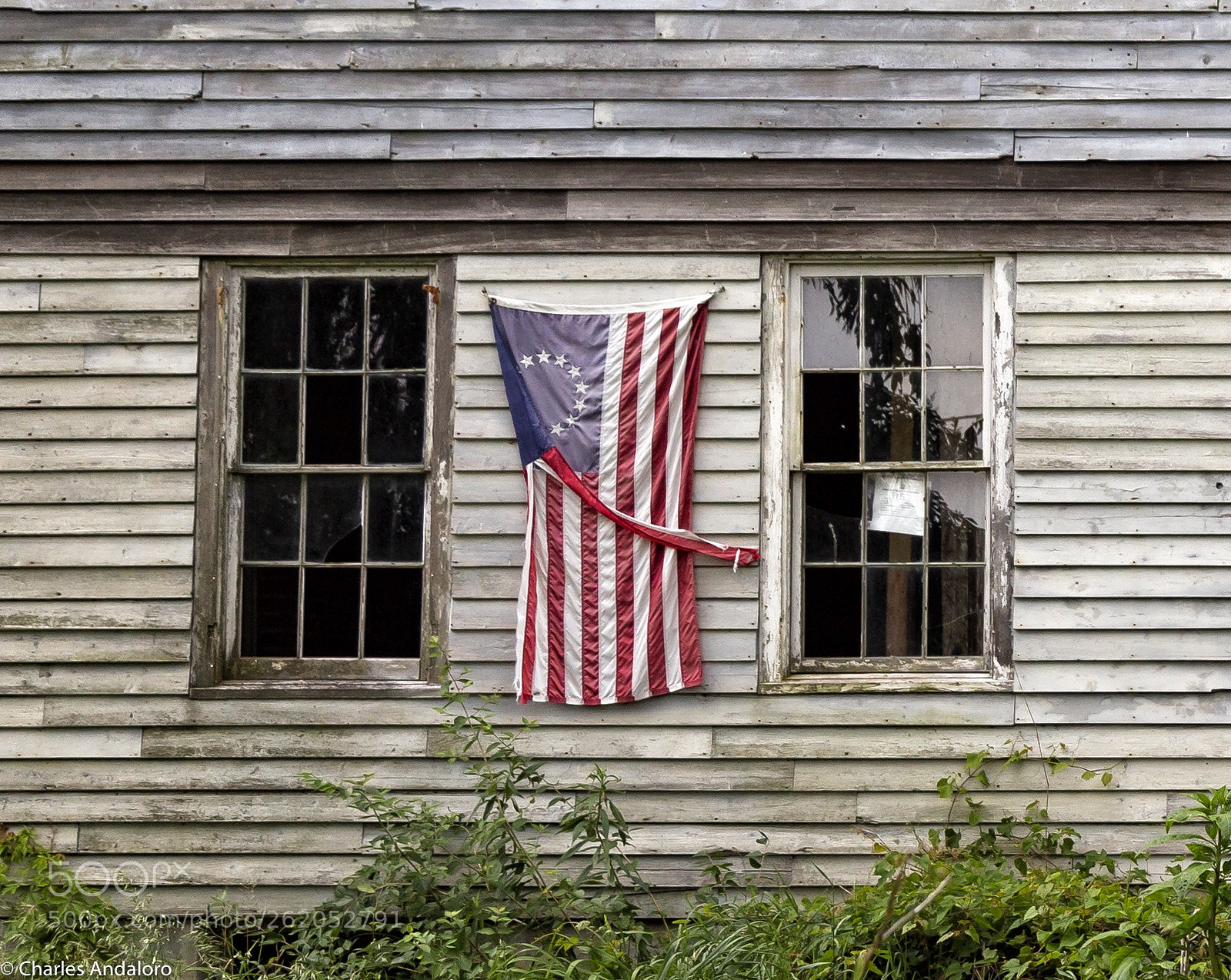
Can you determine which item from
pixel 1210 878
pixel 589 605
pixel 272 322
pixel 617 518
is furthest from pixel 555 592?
pixel 1210 878

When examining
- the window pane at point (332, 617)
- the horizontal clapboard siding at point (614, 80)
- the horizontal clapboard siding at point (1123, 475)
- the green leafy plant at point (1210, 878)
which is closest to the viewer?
the green leafy plant at point (1210, 878)

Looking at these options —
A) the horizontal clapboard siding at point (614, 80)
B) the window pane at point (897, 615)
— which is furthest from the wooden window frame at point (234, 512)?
the window pane at point (897, 615)

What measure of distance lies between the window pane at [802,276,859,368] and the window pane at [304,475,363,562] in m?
2.21

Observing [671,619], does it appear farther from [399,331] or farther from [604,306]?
[399,331]

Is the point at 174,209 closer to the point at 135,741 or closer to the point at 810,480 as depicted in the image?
the point at 135,741

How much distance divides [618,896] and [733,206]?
3.09m

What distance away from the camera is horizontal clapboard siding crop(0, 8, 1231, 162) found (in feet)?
16.6

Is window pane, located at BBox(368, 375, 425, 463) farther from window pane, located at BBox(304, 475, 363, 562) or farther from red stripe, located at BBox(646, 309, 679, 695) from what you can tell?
red stripe, located at BBox(646, 309, 679, 695)

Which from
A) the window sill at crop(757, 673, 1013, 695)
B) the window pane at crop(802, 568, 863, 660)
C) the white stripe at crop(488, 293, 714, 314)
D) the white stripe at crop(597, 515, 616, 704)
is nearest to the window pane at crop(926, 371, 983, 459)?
the window pane at crop(802, 568, 863, 660)

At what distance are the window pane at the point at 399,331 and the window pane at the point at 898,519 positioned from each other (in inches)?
87.9

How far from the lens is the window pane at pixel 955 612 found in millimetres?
5102

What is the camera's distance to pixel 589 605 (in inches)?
197

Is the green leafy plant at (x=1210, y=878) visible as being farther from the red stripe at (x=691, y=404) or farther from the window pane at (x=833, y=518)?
the red stripe at (x=691, y=404)

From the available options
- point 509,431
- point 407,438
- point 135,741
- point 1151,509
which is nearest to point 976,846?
point 1151,509
